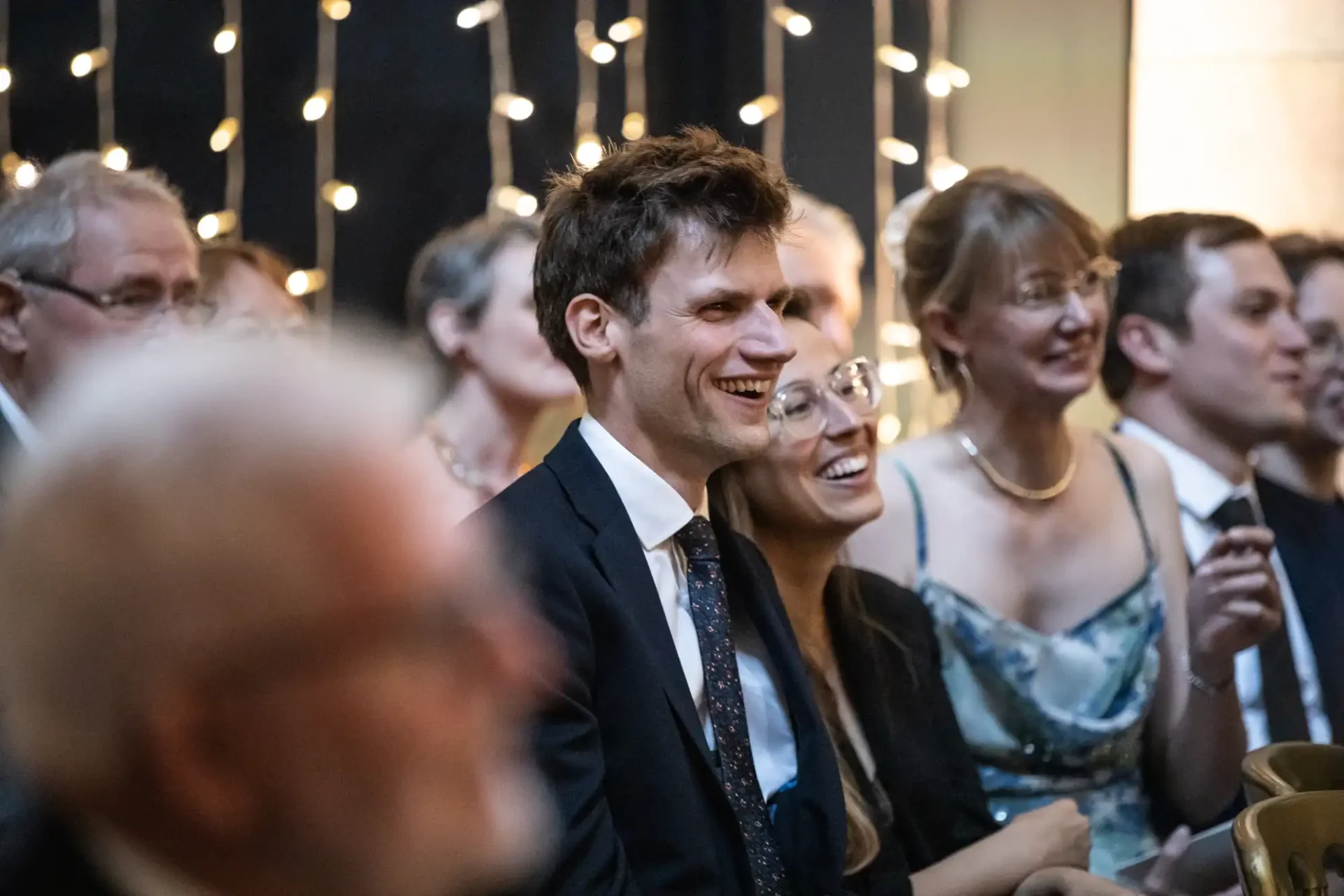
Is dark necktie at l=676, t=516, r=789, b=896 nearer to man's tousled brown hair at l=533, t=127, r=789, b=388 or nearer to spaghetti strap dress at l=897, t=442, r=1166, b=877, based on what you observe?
man's tousled brown hair at l=533, t=127, r=789, b=388

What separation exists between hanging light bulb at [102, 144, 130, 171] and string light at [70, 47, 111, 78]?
165 millimetres

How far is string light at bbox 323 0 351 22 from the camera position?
3357 mm

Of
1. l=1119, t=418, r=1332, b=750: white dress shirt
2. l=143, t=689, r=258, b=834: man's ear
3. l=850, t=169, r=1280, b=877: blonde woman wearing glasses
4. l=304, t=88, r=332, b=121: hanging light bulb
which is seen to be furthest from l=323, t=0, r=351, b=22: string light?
l=143, t=689, r=258, b=834: man's ear

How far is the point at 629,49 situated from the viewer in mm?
3754

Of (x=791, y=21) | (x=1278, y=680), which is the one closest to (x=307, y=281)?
(x=791, y=21)

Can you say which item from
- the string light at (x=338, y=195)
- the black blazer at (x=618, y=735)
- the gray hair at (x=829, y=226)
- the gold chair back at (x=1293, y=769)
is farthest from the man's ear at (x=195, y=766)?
the string light at (x=338, y=195)

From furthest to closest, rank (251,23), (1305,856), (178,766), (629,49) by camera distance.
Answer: (629,49) → (251,23) → (1305,856) → (178,766)

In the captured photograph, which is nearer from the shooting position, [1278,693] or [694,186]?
[694,186]

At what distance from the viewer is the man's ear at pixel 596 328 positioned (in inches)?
67.3

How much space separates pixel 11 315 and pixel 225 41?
1.15 meters

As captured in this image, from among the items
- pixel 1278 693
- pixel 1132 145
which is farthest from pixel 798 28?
pixel 1278 693

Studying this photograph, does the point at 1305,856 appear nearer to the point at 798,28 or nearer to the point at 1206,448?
the point at 1206,448

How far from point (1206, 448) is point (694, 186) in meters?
1.64

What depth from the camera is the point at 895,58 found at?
3.91m
